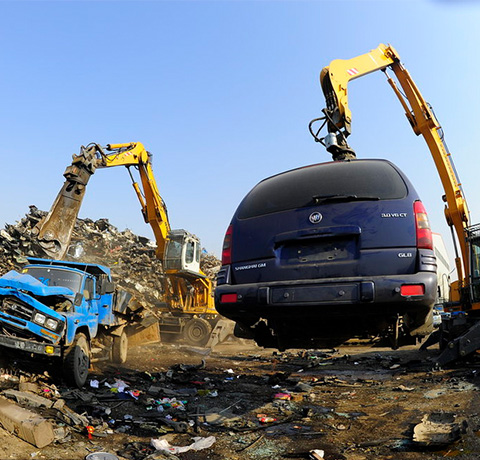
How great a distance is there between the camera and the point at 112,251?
23.2 meters

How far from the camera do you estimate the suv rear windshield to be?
148 inches

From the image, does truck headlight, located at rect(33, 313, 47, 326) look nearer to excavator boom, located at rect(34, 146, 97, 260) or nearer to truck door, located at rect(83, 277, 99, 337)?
truck door, located at rect(83, 277, 99, 337)

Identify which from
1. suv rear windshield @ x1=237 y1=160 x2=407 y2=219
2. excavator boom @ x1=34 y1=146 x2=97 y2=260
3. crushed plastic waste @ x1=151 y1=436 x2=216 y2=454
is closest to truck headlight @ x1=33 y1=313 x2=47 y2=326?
crushed plastic waste @ x1=151 y1=436 x2=216 y2=454

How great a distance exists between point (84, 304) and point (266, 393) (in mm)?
4102

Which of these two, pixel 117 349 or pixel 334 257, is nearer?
pixel 334 257

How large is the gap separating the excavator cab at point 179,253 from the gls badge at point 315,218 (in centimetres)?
1243

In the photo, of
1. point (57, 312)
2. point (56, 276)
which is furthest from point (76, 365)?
point (56, 276)

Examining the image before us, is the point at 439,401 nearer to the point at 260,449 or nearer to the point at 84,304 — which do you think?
the point at 260,449

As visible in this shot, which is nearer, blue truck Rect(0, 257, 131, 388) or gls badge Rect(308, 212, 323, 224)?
gls badge Rect(308, 212, 323, 224)

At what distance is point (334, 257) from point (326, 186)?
685mm

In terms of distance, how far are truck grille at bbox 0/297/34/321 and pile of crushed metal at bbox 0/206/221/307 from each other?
10791mm

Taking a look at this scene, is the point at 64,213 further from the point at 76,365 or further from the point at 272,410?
the point at 272,410

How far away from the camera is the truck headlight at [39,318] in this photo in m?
7.14

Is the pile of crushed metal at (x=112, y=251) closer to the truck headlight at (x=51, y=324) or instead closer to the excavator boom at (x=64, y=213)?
the excavator boom at (x=64, y=213)
